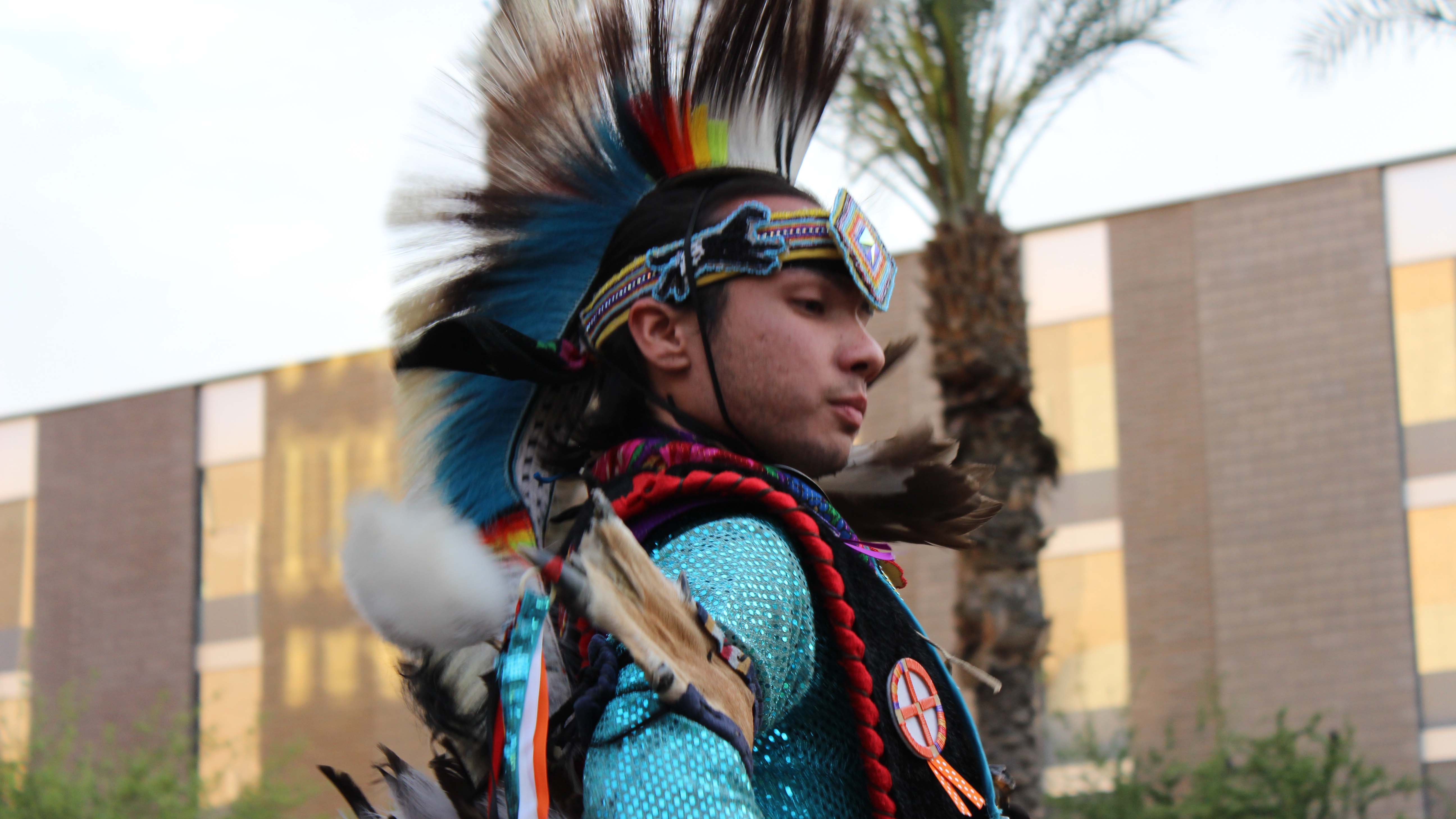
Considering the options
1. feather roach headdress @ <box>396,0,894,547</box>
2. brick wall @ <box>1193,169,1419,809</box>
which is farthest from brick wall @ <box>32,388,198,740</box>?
feather roach headdress @ <box>396,0,894,547</box>

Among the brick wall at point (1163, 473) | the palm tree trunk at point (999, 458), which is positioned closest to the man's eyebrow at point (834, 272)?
the palm tree trunk at point (999, 458)

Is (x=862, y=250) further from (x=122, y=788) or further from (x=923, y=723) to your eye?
(x=122, y=788)

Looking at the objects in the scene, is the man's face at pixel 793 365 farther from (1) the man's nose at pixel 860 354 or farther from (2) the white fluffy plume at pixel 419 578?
(2) the white fluffy plume at pixel 419 578

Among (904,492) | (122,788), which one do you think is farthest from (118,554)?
(904,492)

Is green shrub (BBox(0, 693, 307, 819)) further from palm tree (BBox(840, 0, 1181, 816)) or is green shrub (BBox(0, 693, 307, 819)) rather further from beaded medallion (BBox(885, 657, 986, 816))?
beaded medallion (BBox(885, 657, 986, 816))

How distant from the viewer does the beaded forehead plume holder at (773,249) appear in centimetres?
215

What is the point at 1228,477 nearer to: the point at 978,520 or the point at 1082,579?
the point at 1082,579

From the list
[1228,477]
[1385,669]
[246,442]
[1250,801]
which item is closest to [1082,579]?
[1228,477]

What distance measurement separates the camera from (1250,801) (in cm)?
1298

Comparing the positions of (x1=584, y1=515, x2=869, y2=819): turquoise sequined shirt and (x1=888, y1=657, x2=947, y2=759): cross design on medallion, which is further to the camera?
(x1=888, y1=657, x2=947, y2=759): cross design on medallion

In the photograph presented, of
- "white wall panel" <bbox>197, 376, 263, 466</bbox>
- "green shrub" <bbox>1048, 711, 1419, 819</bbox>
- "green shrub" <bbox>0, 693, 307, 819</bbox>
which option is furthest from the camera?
"white wall panel" <bbox>197, 376, 263, 466</bbox>

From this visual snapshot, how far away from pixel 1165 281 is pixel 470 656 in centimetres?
1604

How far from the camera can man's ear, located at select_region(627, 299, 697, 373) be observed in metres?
2.20

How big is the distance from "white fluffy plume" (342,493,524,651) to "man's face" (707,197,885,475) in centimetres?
44
